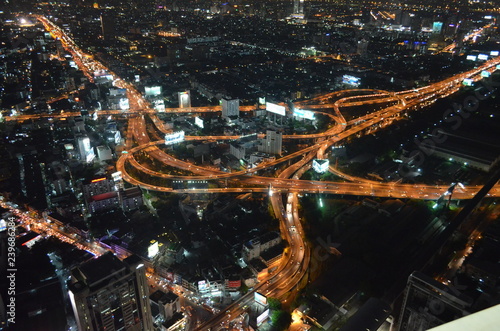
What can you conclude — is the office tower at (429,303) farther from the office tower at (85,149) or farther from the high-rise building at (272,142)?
the office tower at (85,149)

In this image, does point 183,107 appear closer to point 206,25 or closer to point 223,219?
point 223,219

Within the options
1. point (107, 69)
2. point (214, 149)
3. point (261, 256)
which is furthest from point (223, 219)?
point (107, 69)

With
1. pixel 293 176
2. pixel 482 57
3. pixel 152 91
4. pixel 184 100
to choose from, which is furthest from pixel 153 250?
pixel 482 57

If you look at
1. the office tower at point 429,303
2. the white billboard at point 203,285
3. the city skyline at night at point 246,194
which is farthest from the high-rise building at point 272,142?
the office tower at point 429,303

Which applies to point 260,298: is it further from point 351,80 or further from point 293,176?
point 351,80

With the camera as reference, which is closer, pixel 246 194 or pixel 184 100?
pixel 246 194
